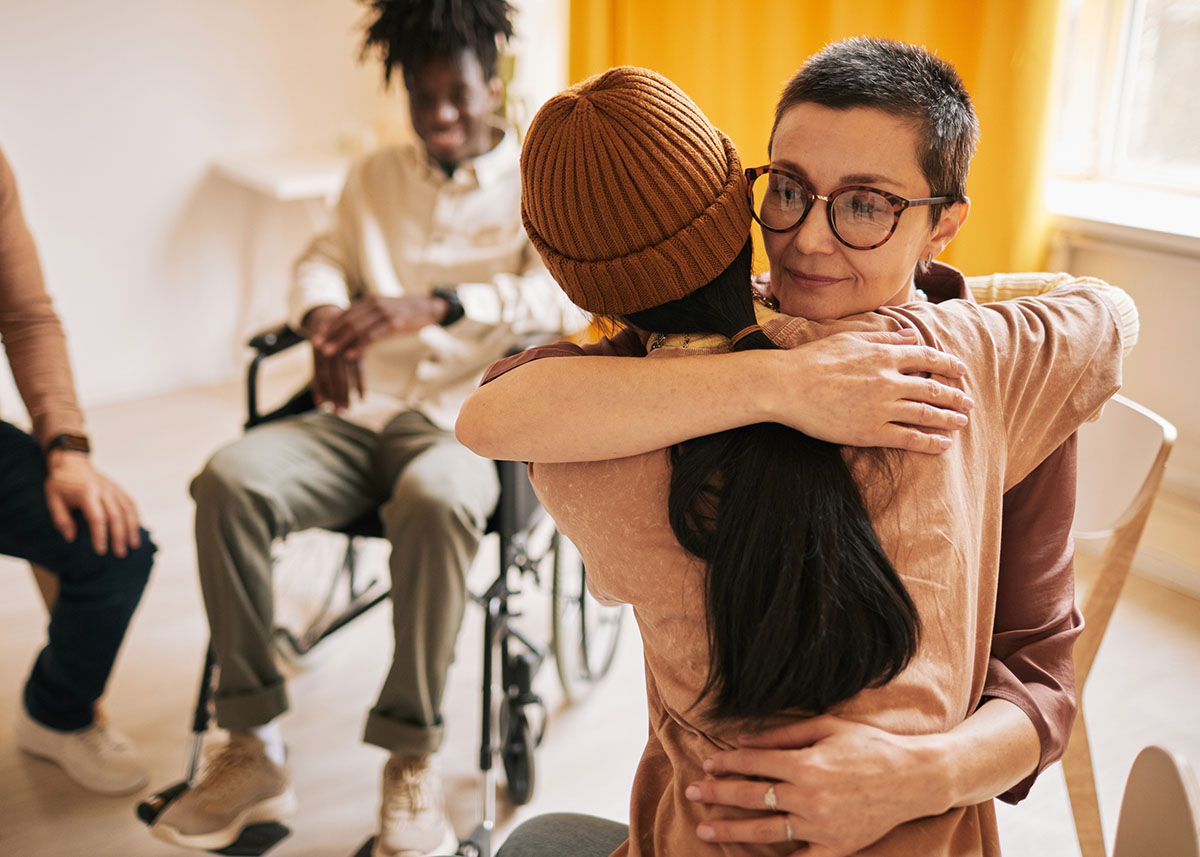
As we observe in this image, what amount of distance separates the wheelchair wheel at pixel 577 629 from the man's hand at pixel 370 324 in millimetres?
510

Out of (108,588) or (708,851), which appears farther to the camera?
(108,588)

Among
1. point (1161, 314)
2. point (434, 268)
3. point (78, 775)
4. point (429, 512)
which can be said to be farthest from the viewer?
point (1161, 314)

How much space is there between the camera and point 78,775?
1817mm

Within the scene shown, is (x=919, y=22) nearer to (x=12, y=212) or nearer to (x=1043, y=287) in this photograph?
(x=1043, y=287)

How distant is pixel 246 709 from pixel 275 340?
71 cm

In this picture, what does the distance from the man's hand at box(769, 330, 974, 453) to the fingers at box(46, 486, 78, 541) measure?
141cm

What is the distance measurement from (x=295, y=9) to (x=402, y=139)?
2.16 feet

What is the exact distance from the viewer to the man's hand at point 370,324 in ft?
5.82

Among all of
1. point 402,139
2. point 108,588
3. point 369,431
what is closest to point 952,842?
point 369,431

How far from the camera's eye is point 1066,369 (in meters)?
0.84

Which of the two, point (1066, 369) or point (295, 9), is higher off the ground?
point (295, 9)

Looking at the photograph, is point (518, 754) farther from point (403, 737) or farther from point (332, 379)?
point (332, 379)

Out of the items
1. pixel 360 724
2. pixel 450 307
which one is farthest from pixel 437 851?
pixel 450 307

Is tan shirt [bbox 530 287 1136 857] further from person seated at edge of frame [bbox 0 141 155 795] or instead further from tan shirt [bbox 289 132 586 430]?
person seated at edge of frame [bbox 0 141 155 795]
